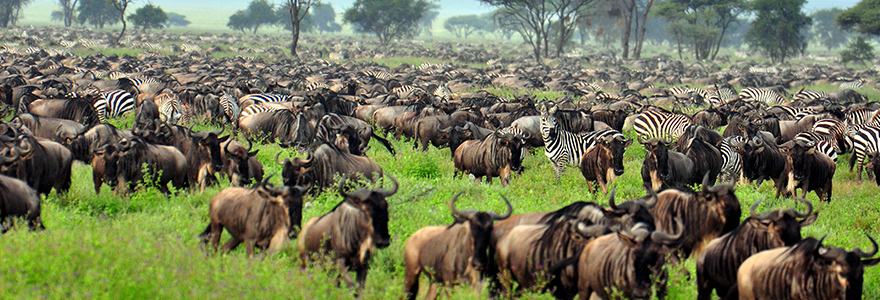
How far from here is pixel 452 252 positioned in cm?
601

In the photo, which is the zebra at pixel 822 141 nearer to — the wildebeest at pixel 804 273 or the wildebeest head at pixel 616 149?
the wildebeest head at pixel 616 149

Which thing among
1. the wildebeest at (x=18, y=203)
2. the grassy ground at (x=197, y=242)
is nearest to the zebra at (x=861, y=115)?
the grassy ground at (x=197, y=242)

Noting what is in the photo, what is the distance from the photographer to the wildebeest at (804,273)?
5.31m

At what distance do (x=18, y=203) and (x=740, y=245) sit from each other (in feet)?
22.6

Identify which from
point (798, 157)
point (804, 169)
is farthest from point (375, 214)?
point (804, 169)

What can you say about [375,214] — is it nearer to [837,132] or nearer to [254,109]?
[254,109]

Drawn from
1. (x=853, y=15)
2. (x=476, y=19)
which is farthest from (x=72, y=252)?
(x=476, y=19)

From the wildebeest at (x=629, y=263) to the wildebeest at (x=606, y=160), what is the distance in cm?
515

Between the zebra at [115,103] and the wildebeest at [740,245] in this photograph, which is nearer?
the wildebeest at [740,245]

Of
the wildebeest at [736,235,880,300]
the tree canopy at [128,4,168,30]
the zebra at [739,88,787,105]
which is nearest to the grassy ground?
the wildebeest at [736,235,880,300]

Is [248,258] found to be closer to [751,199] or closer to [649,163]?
[649,163]

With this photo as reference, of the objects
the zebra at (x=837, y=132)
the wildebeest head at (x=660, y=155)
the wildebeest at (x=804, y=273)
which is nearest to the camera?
the wildebeest at (x=804, y=273)

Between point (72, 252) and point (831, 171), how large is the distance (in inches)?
440

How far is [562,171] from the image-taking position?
13.2 meters
